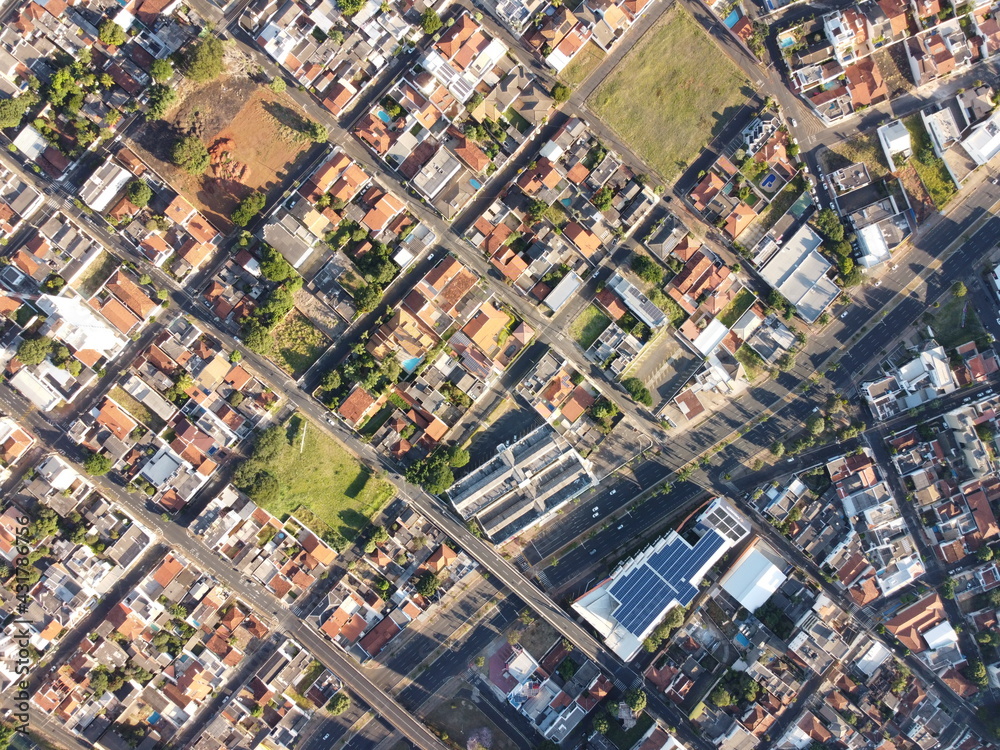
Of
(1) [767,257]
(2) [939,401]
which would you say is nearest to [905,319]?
(2) [939,401]

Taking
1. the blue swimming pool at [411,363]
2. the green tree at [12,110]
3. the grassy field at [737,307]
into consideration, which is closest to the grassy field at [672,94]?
the grassy field at [737,307]

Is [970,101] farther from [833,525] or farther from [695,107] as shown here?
[833,525]

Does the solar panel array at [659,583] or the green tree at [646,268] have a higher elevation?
the green tree at [646,268]

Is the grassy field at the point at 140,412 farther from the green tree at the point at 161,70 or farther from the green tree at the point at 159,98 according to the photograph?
the green tree at the point at 161,70

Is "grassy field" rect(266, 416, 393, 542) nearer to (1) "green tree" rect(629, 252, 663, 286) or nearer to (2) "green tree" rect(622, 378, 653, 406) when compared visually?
(2) "green tree" rect(622, 378, 653, 406)

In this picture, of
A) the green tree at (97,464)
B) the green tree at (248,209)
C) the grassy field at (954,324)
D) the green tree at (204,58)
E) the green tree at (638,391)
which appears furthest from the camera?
the grassy field at (954,324)

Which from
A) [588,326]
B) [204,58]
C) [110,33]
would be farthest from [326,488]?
[110,33]
